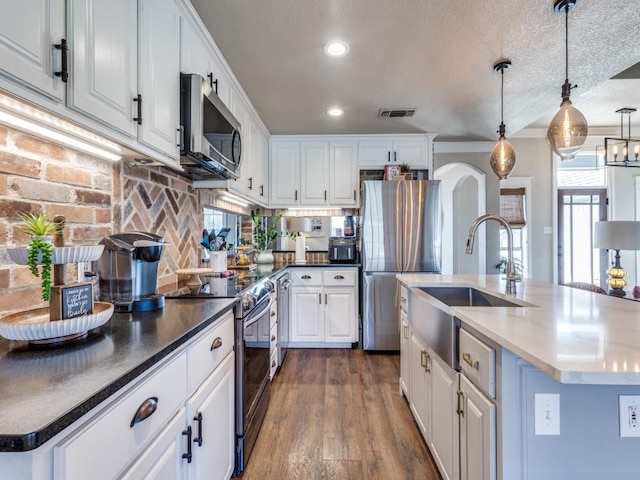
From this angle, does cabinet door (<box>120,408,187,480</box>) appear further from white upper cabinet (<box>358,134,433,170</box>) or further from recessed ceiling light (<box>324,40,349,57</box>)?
white upper cabinet (<box>358,134,433,170</box>)

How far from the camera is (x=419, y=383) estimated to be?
195cm

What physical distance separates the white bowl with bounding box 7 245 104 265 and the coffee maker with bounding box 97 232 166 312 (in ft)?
0.97

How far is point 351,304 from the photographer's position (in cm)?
357

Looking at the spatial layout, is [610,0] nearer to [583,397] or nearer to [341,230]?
[583,397]

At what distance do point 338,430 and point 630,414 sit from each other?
1540 millimetres

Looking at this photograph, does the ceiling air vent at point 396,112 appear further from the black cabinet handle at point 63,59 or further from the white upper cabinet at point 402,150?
the black cabinet handle at point 63,59

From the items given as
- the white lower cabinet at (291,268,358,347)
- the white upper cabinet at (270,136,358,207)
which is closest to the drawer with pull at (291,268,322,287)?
the white lower cabinet at (291,268,358,347)

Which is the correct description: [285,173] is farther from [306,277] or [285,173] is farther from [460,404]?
[460,404]

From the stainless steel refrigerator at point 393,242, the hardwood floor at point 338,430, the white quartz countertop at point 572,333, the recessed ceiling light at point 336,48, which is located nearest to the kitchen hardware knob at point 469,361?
the white quartz countertop at point 572,333

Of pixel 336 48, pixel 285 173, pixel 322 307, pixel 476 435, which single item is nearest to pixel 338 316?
pixel 322 307

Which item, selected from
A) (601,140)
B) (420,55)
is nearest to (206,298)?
(420,55)

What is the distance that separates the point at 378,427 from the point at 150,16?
252 cm

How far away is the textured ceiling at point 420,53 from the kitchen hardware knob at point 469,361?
1737 millimetres

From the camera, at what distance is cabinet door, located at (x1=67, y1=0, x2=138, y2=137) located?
98 cm
